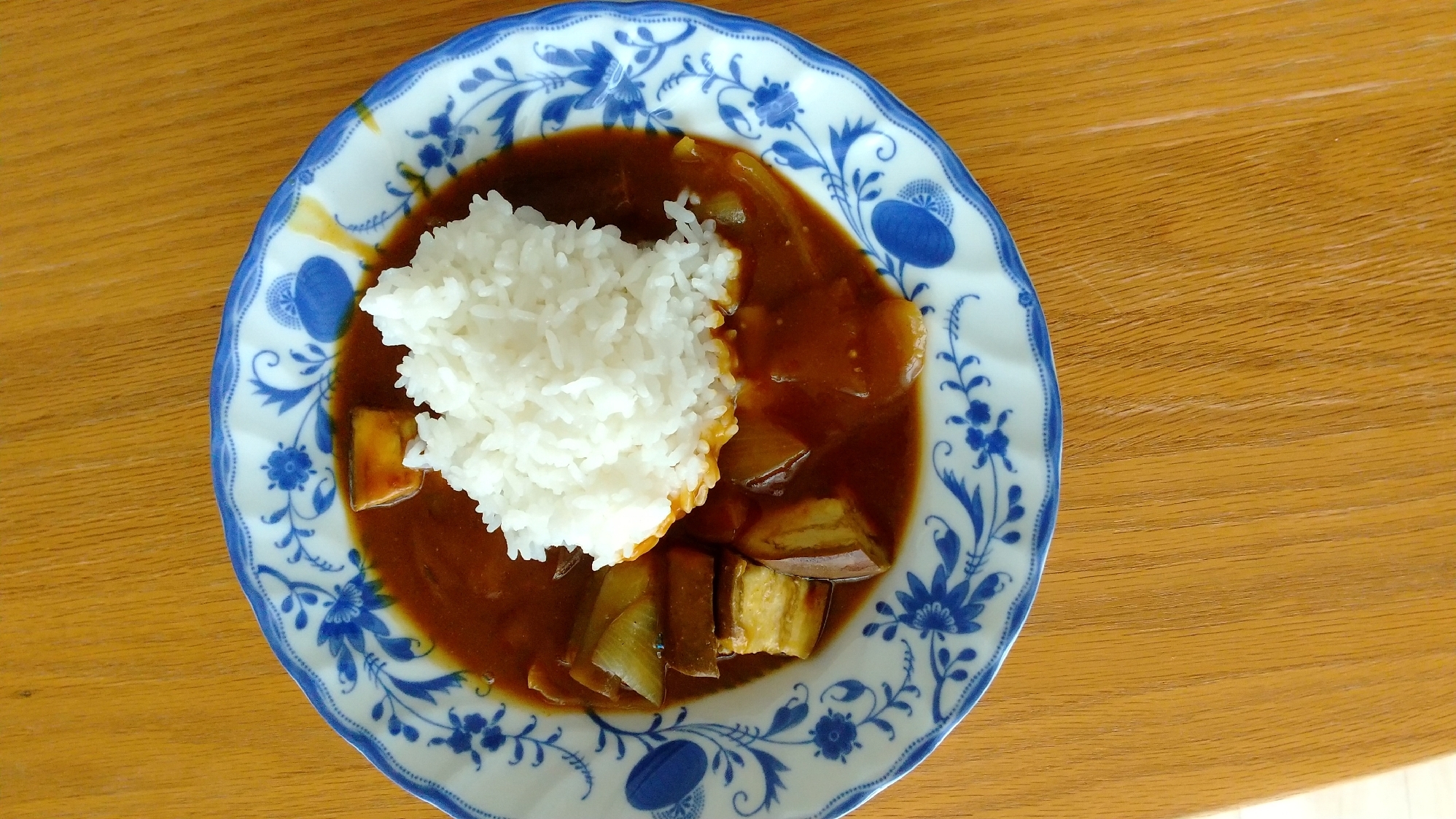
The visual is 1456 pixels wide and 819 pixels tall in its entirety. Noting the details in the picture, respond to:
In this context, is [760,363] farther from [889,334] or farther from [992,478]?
[992,478]

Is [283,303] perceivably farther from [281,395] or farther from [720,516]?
[720,516]

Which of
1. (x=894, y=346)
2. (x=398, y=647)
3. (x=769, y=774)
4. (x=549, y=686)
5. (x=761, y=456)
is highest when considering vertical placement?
(x=894, y=346)

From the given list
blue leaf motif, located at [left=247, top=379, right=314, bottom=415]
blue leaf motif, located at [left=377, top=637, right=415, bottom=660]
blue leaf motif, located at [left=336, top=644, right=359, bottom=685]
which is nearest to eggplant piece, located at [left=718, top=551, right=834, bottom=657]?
blue leaf motif, located at [left=377, top=637, right=415, bottom=660]

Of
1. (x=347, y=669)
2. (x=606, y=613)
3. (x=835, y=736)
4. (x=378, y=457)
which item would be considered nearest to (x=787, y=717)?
(x=835, y=736)

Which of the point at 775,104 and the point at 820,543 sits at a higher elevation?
the point at 775,104

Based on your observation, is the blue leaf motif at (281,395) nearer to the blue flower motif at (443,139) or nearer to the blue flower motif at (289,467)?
the blue flower motif at (289,467)

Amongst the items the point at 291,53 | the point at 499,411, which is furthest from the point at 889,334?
the point at 291,53

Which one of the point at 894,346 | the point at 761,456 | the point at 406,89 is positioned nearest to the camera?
the point at 406,89
